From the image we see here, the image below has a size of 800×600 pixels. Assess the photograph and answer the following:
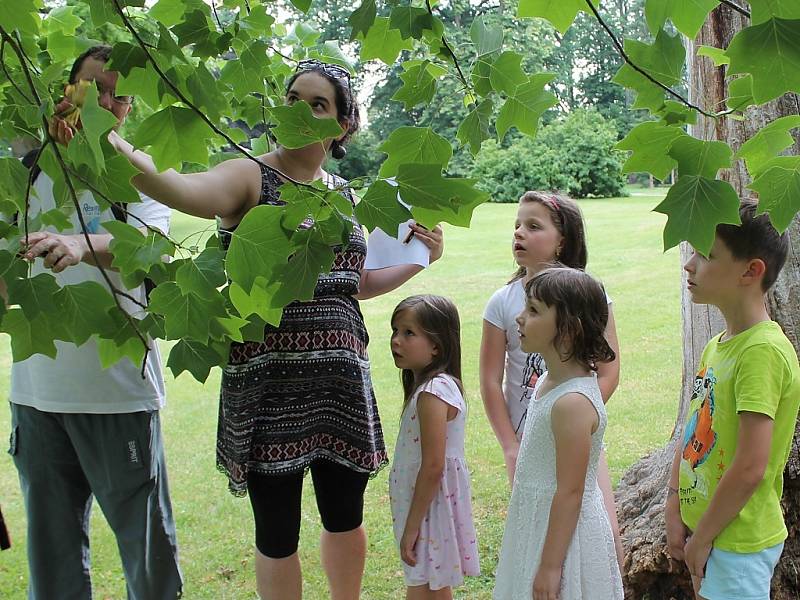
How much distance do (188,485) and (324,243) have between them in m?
3.46

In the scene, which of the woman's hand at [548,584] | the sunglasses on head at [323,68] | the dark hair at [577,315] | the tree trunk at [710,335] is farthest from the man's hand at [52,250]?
the tree trunk at [710,335]

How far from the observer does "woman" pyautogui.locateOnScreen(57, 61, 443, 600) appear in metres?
1.87

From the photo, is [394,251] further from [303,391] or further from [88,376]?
[88,376]

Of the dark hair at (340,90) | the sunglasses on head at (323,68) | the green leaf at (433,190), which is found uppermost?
the sunglasses on head at (323,68)

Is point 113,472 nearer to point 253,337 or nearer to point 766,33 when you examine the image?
point 253,337

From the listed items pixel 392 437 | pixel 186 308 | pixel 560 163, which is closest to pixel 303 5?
pixel 186 308

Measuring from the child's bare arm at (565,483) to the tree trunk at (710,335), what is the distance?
0.73 metres

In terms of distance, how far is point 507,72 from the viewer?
3.88 feet

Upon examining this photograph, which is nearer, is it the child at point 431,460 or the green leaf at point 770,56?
the green leaf at point 770,56

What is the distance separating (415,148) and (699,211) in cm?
37

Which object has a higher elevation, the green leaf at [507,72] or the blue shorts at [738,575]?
the green leaf at [507,72]

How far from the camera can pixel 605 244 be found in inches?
382

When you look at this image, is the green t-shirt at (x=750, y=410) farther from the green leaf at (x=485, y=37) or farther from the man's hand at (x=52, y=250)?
the man's hand at (x=52, y=250)

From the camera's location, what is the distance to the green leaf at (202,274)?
1.05m
